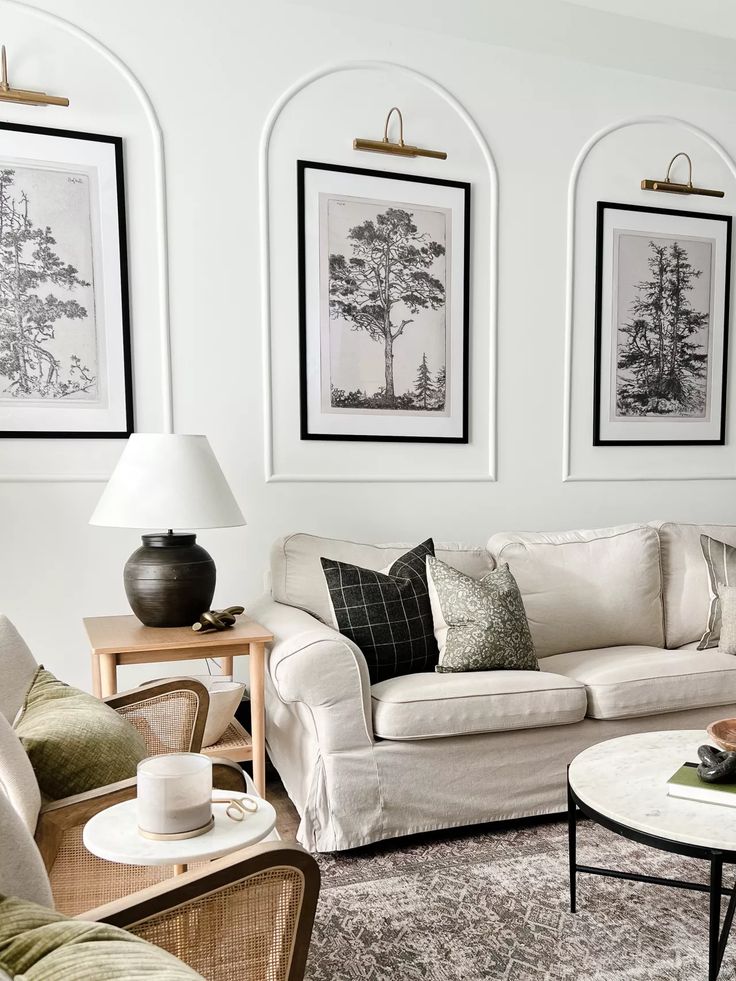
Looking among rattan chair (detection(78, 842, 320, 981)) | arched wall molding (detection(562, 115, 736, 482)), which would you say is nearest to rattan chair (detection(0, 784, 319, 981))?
rattan chair (detection(78, 842, 320, 981))

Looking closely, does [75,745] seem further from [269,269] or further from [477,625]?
[269,269]

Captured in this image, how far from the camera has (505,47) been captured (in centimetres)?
353

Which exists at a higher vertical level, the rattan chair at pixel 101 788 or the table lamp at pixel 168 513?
the table lamp at pixel 168 513

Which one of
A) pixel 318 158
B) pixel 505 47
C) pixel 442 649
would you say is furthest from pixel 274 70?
pixel 442 649

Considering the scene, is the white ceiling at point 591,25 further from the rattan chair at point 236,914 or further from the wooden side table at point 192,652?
the rattan chair at point 236,914

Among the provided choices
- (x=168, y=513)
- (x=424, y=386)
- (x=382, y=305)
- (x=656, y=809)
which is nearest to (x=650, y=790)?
(x=656, y=809)

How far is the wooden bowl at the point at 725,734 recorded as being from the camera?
198 cm

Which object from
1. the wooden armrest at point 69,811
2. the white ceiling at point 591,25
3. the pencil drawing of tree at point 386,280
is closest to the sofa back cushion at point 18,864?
the wooden armrest at point 69,811

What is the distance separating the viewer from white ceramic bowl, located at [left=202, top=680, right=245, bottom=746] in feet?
8.61

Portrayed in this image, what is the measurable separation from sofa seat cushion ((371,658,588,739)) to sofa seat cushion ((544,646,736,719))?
0.10m

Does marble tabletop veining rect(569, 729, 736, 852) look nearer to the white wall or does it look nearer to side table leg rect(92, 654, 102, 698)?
side table leg rect(92, 654, 102, 698)

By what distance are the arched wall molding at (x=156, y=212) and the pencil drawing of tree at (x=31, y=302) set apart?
0.29 metres

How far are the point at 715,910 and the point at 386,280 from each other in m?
2.55

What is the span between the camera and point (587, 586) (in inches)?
128
